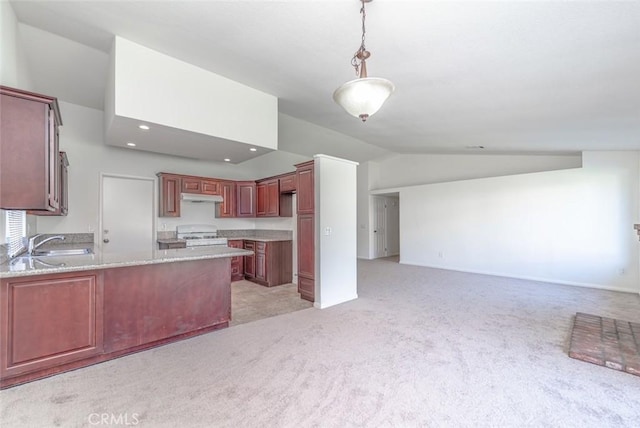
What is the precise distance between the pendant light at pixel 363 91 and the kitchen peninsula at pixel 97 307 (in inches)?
80.0

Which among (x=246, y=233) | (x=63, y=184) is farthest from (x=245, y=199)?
(x=63, y=184)

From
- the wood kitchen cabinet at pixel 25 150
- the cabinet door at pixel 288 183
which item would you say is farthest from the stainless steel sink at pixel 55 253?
the cabinet door at pixel 288 183

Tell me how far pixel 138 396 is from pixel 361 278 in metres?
4.63

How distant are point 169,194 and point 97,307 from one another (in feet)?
11.0

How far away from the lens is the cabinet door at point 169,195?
5.38m

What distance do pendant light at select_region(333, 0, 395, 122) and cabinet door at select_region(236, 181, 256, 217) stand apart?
4.53 m

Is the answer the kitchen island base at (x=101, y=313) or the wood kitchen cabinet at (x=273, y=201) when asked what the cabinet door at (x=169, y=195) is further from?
the kitchen island base at (x=101, y=313)

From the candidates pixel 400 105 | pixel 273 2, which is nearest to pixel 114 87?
pixel 273 2

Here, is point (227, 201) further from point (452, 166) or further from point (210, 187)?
point (452, 166)

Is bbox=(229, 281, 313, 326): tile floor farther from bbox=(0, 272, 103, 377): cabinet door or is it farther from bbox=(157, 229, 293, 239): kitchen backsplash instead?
bbox=(0, 272, 103, 377): cabinet door

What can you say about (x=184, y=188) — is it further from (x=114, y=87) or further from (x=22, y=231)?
(x=114, y=87)

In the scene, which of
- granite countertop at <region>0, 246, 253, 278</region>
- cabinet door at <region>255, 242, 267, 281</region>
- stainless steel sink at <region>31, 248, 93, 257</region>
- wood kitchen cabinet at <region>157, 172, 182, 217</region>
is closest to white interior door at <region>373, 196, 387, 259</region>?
cabinet door at <region>255, 242, 267, 281</region>

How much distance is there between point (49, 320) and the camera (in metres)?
2.23

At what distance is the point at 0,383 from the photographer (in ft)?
6.76
